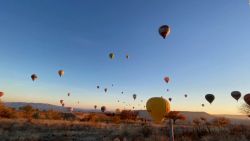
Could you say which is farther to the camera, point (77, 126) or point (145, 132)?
point (77, 126)

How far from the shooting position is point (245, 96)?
3756 cm

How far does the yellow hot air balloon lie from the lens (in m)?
16.4

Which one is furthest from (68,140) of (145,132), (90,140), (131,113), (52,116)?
(131,113)

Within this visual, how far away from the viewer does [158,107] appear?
54.1 feet

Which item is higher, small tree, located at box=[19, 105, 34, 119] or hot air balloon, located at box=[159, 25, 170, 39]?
hot air balloon, located at box=[159, 25, 170, 39]

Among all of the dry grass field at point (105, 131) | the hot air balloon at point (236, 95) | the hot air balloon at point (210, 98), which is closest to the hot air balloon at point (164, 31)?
the dry grass field at point (105, 131)

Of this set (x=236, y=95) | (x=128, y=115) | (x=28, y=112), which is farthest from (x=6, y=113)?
(x=128, y=115)

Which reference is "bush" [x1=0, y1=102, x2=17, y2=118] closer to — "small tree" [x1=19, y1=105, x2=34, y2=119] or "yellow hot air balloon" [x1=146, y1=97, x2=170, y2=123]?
"small tree" [x1=19, y1=105, x2=34, y2=119]

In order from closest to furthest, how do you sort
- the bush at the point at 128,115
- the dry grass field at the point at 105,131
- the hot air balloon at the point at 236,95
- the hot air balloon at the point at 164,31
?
the dry grass field at the point at 105,131, the hot air balloon at the point at 164,31, the hot air balloon at the point at 236,95, the bush at the point at 128,115

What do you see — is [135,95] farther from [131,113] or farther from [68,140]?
[68,140]

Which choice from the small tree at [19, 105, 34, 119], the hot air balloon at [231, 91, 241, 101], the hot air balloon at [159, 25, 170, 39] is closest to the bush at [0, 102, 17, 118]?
the small tree at [19, 105, 34, 119]

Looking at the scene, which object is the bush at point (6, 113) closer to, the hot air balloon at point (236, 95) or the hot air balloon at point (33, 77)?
the hot air balloon at point (33, 77)

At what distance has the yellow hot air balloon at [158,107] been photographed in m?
16.4

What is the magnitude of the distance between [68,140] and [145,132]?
756 centimetres
